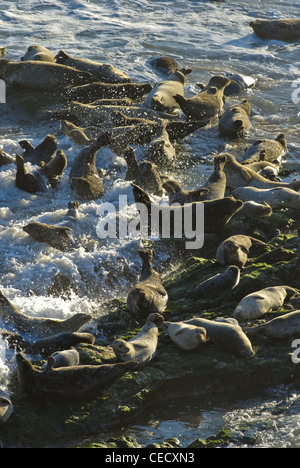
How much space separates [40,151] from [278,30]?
1323 centimetres

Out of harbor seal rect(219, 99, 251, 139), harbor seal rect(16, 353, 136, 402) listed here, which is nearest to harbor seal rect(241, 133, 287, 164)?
harbor seal rect(219, 99, 251, 139)

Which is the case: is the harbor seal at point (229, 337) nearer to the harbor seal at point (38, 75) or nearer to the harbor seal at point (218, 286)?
the harbor seal at point (218, 286)

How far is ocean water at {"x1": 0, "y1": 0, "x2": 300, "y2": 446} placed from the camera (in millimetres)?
8376

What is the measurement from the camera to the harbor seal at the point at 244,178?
1161 centimetres

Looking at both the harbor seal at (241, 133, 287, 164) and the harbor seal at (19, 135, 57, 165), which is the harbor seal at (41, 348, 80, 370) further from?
the harbor seal at (241, 133, 287, 164)

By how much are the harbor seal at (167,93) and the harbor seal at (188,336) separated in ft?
29.3

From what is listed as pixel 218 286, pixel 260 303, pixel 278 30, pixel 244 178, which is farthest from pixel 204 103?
pixel 260 303

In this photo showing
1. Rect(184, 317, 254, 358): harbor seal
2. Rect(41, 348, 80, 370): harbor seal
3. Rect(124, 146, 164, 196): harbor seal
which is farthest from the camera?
Rect(124, 146, 164, 196): harbor seal

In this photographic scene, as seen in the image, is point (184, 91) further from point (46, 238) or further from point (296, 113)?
point (46, 238)

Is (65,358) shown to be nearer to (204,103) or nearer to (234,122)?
(234,122)

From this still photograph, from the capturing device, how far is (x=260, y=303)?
764 centimetres

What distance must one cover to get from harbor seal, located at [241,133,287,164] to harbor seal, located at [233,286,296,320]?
17.5ft

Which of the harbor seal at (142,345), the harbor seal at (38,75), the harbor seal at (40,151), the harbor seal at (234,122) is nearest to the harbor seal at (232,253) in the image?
the harbor seal at (142,345)
